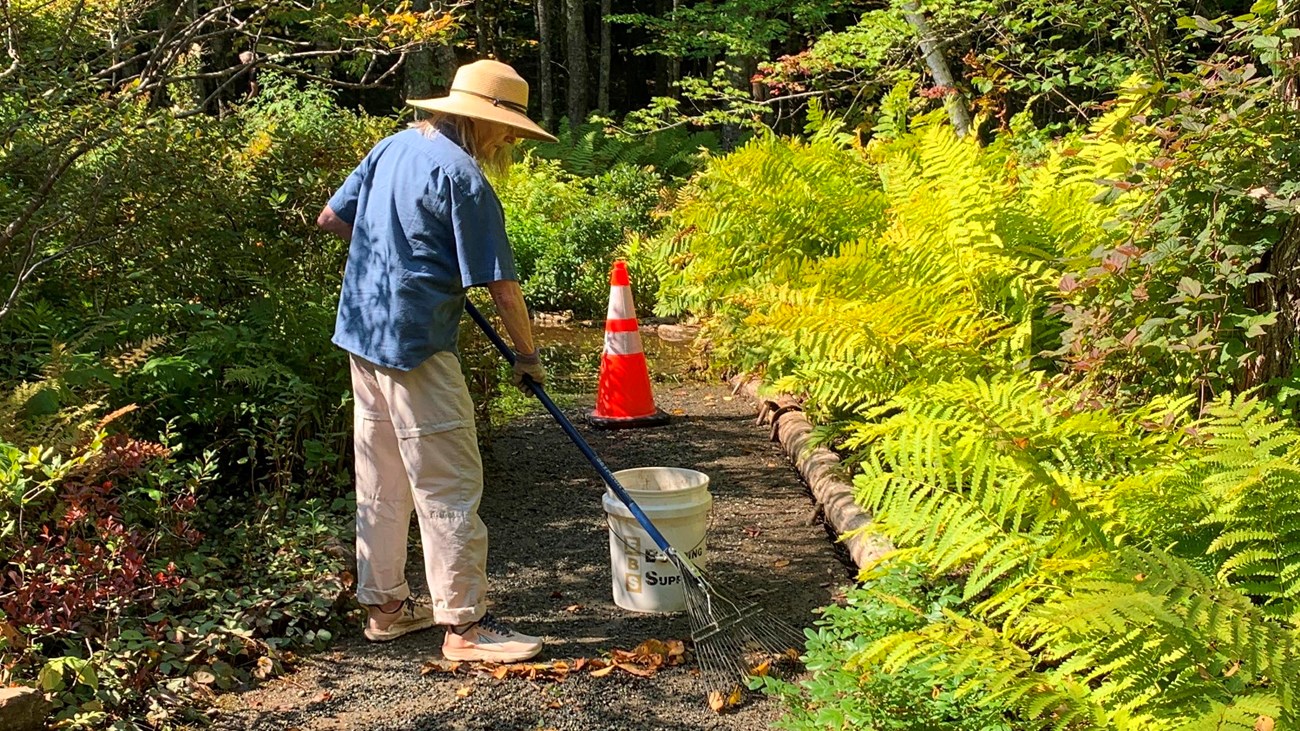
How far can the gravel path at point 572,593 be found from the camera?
387cm

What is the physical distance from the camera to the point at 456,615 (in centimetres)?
429

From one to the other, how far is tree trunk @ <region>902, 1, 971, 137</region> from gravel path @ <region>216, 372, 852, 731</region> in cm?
324

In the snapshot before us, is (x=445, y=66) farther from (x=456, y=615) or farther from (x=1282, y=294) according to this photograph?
(x=1282, y=294)

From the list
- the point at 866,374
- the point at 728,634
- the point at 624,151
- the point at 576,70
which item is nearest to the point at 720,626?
the point at 728,634

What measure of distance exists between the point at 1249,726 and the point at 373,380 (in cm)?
303

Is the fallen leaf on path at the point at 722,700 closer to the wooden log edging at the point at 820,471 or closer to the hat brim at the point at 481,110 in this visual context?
the wooden log edging at the point at 820,471

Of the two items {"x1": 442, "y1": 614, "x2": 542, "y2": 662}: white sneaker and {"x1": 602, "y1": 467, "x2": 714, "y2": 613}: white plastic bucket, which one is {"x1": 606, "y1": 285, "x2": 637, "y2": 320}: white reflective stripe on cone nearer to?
{"x1": 602, "y1": 467, "x2": 714, "y2": 613}: white plastic bucket

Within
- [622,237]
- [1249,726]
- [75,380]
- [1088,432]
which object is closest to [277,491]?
[75,380]

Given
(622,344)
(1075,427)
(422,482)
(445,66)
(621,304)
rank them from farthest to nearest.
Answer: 1. (445,66)
2. (621,304)
3. (622,344)
4. (422,482)
5. (1075,427)

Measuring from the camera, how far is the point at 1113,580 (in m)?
2.90

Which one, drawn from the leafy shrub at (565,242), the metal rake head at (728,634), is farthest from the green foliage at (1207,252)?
the leafy shrub at (565,242)

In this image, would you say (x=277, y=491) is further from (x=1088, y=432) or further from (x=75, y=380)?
(x=1088, y=432)

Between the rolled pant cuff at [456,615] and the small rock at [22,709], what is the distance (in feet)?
4.35

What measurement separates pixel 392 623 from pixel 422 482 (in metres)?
0.62
